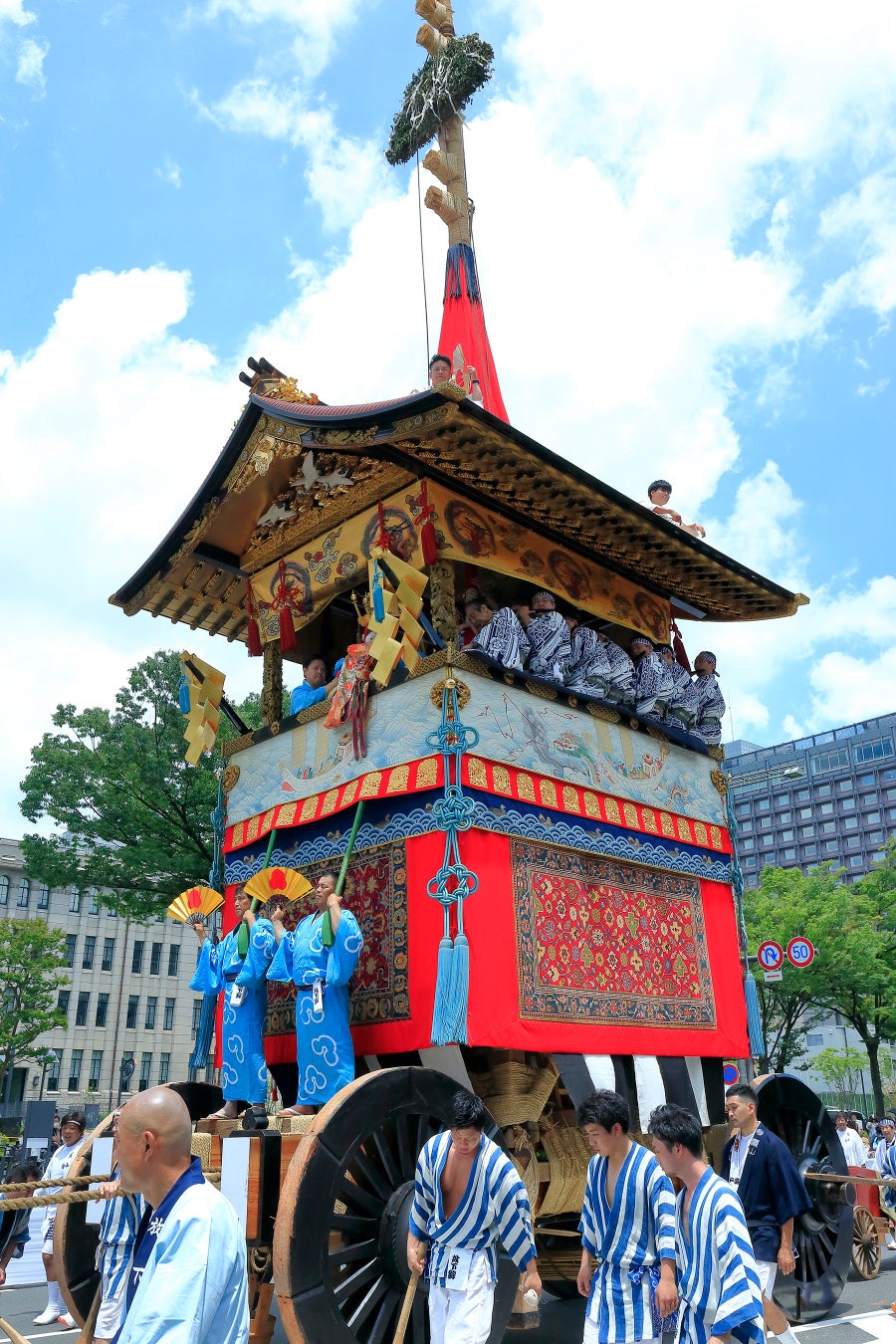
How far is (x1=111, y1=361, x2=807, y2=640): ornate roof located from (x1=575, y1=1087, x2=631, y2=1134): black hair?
444 cm

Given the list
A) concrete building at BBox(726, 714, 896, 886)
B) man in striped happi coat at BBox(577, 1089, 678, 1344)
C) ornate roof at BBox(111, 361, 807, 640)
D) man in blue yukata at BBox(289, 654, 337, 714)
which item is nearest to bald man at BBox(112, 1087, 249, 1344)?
man in striped happi coat at BBox(577, 1089, 678, 1344)

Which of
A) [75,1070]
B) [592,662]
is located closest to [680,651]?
[592,662]

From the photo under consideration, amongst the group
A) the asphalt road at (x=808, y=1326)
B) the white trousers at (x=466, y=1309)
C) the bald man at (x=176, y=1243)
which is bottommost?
the asphalt road at (x=808, y=1326)

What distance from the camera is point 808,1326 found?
8.04m

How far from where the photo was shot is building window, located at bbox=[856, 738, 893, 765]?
74125 millimetres

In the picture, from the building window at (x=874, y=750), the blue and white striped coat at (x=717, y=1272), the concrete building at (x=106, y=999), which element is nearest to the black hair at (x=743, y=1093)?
the blue and white striped coat at (x=717, y=1272)

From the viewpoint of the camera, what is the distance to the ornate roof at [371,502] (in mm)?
7758

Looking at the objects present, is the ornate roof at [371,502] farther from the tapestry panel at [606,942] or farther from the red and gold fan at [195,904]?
the red and gold fan at [195,904]

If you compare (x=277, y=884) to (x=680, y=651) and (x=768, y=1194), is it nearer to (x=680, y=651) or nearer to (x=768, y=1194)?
(x=768, y=1194)

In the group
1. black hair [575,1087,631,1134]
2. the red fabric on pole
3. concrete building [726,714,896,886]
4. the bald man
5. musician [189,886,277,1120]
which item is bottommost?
the bald man

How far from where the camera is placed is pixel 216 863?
9641 mm

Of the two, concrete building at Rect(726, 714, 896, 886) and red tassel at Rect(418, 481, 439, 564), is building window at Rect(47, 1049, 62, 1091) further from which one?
concrete building at Rect(726, 714, 896, 886)

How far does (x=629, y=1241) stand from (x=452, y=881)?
277 cm

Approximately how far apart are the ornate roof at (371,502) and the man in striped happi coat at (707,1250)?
4.80 metres
